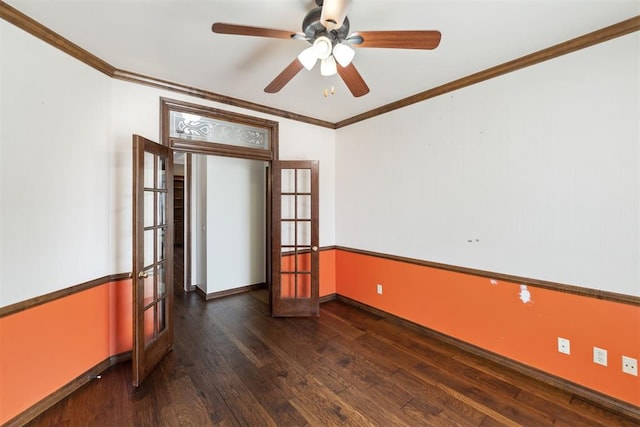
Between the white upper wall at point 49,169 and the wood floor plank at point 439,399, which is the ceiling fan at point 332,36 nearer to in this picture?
the white upper wall at point 49,169

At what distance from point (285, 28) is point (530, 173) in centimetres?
223

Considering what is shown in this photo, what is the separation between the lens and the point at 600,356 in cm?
191

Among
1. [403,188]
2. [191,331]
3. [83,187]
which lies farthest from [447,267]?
[83,187]

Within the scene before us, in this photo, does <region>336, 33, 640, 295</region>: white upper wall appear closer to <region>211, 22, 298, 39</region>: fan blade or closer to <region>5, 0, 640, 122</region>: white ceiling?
<region>5, 0, 640, 122</region>: white ceiling

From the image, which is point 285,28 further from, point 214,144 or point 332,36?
point 214,144

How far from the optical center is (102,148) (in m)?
2.31

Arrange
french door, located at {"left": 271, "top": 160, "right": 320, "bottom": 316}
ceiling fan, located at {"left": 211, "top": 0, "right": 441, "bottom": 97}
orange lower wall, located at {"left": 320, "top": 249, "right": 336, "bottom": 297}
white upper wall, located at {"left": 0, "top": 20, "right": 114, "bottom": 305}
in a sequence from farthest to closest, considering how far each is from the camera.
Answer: orange lower wall, located at {"left": 320, "top": 249, "right": 336, "bottom": 297} → french door, located at {"left": 271, "top": 160, "right": 320, "bottom": 316} → white upper wall, located at {"left": 0, "top": 20, "right": 114, "bottom": 305} → ceiling fan, located at {"left": 211, "top": 0, "right": 441, "bottom": 97}

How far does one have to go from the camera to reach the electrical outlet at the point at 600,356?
1.90 metres

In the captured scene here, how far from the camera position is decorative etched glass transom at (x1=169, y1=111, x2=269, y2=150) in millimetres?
2791

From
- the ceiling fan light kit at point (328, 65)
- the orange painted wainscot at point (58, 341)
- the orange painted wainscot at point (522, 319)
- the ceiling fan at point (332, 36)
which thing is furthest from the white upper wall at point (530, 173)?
the orange painted wainscot at point (58, 341)

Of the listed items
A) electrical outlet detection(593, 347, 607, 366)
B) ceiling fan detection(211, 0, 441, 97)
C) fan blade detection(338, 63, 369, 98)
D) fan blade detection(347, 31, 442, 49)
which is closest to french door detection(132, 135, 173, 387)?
ceiling fan detection(211, 0, 441, 97)

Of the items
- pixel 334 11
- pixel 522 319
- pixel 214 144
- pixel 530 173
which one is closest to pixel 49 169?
pixel 214 144

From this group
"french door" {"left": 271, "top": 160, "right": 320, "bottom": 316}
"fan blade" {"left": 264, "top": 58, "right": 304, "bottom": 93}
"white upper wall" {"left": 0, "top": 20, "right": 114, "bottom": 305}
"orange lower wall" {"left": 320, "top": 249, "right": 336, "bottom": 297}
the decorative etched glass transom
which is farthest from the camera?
"orange lower wall" {"left": 320, "top": 249, "right": 336, "bottom": 297}

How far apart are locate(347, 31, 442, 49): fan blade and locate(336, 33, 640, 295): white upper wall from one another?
1325 mm
